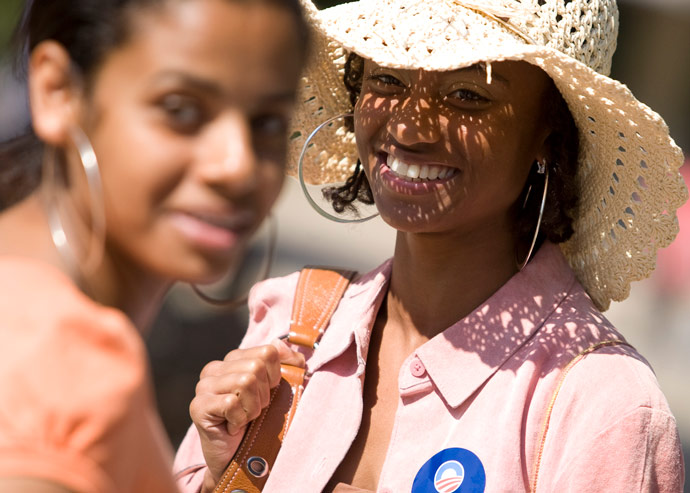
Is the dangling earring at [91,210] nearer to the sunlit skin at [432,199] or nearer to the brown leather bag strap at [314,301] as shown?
the sunlit skin at [432,199]

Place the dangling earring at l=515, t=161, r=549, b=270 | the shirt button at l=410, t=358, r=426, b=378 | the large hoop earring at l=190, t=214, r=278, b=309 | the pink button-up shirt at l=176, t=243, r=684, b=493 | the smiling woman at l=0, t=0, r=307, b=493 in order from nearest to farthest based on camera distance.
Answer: the smiling woman at l=0, t=0, r=307, b=493, the large hoop earring at l=190, t=214, r=278, b=309, the pink button-up shirt at l=176, t=243, r=684, b=493, the shirt button at l=410, t=358, r=426, b=378, the dangling earring at l=515, t=161, r=549, b=270

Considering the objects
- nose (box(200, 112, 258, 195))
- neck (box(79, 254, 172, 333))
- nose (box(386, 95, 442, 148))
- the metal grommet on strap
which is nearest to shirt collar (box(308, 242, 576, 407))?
the metal grommet on strap

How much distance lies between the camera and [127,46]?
1.07 metres

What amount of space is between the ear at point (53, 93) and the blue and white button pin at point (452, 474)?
1.20m

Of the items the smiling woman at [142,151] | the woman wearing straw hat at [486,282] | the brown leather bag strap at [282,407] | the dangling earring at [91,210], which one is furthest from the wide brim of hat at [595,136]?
the dangling earring at [91,210]

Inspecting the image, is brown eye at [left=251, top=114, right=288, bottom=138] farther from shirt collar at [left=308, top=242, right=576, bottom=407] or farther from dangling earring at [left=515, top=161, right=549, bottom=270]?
dangling earring at [left=515, top=161, right=549, bottom=270]

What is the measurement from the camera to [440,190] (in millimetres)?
2150

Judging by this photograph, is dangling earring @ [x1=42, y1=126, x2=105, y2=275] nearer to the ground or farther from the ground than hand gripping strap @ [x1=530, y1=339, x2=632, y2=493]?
farther from the ground

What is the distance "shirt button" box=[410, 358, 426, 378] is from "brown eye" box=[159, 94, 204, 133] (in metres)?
1.26

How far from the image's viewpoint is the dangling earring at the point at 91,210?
105cm

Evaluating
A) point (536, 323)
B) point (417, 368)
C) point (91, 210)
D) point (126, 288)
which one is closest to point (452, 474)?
point (417, 368)

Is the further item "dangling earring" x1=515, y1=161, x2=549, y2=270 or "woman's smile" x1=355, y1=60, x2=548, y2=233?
"dangling earring" x1=515, y1=161, x2=549, y2=270

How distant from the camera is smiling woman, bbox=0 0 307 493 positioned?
3.41 ft

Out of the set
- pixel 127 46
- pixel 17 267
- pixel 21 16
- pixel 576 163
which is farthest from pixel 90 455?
pixel 576 163
